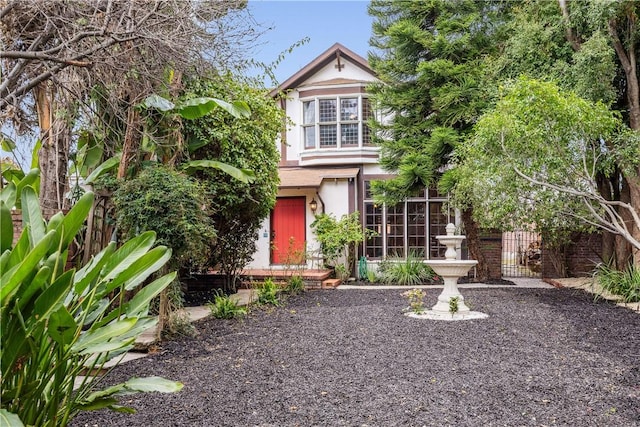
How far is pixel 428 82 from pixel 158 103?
931cm

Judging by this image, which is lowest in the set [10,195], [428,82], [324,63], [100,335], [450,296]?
[450,296]

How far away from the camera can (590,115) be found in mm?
9008

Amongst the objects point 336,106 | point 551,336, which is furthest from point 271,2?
point 336,106

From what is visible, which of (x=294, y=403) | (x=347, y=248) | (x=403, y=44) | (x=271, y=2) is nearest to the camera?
(x=294, y=403)

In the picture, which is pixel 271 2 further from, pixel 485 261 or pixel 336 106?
pixel 485 261

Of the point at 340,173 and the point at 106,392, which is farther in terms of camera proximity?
the point at 340,173

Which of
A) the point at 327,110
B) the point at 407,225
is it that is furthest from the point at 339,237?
the point at 327,110

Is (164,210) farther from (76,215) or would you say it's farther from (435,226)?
(435,226)

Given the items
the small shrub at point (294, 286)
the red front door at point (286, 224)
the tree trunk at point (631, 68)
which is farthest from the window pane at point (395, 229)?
the tree trunk at point (631, 68)

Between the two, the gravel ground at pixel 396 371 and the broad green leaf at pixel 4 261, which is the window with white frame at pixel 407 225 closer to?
the gravel ground at pixel 396 371

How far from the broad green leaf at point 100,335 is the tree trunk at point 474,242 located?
43.4ft

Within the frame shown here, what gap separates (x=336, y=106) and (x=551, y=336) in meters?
11.1

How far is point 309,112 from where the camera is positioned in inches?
669

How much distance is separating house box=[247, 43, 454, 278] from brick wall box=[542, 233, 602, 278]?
3.49 metres
